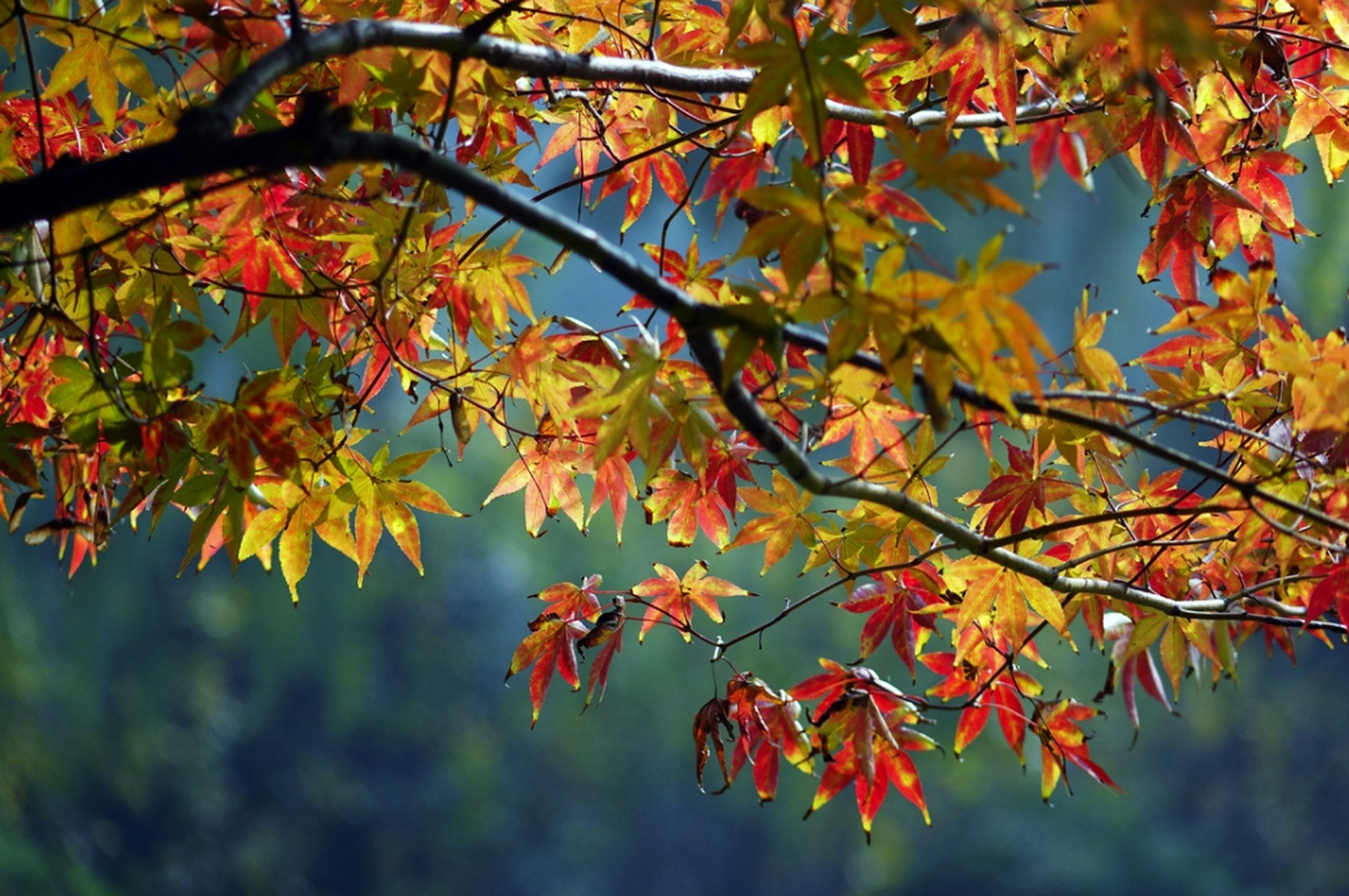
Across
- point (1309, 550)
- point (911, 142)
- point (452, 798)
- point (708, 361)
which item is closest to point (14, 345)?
point (708, 361)

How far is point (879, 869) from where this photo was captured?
15.8ft

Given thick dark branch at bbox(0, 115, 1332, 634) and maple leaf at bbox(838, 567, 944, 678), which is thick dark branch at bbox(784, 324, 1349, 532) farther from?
maple leaf at bbox(838, 567, 944, 678)

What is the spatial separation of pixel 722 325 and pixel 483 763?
4.86 m

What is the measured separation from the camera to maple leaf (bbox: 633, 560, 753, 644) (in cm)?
84

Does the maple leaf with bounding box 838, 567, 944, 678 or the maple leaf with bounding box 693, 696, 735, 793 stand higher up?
the maple leaf with bounding box 838, 567, 944, 678

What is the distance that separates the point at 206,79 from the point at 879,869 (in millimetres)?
5001

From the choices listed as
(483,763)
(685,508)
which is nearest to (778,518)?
(685,508)

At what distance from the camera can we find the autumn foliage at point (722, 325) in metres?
0.43

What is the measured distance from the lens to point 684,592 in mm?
869

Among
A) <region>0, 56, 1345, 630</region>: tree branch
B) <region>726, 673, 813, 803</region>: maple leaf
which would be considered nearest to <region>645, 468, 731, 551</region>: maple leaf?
<region>726, 673, 813, 803</region>: maple leaf

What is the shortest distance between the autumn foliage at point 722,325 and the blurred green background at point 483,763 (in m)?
4.21

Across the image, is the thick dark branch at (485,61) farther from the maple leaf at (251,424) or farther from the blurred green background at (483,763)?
the blurred green background at (483,763)

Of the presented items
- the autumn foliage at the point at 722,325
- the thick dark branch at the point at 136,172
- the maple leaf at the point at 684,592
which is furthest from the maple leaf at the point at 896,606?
the thick dark branch at the point at 136,172

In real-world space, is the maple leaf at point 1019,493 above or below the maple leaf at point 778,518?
below
